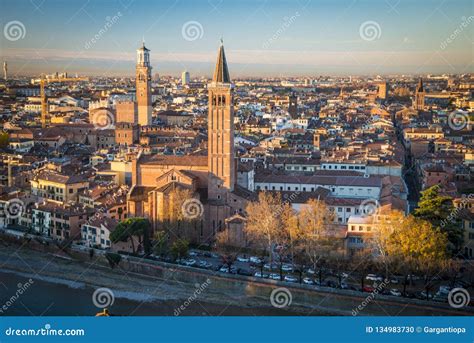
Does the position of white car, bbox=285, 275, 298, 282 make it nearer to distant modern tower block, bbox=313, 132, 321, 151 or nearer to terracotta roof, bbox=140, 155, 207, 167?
terracotta roof, bbox=140, 155, 207, 167

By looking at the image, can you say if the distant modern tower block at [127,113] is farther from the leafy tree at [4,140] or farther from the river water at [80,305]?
the river water at [80,305]

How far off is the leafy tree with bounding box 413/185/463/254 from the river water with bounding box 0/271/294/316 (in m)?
1.75

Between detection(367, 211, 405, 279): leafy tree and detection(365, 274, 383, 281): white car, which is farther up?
detection(367, 211, 405, 279): leafy tree

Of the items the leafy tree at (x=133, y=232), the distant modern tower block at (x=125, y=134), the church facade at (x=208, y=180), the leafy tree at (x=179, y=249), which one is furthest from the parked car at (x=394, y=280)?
the distant modern tower block at (x=125, y=134)

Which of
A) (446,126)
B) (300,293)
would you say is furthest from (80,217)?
(446,126)

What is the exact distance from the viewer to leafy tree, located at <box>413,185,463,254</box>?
6504 mm

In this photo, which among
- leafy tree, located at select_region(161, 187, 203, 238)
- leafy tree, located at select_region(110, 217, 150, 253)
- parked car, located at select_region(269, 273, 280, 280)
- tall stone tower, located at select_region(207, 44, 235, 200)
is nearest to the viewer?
parked car, located at select_region(269, 273, 280, 280)

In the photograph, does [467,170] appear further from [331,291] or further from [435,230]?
[331,291]

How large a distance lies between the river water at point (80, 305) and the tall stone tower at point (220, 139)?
184 centimetres

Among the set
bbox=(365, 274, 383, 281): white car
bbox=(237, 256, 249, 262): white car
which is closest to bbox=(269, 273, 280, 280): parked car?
bbox=(237, 256, 249, 262): white car

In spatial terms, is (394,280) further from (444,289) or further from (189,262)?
(189,262)

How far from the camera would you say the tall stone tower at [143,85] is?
15125 mm

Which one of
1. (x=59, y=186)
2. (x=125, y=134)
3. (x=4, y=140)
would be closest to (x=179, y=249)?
(x=59, y=186)

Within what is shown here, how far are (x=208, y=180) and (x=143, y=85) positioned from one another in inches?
313
